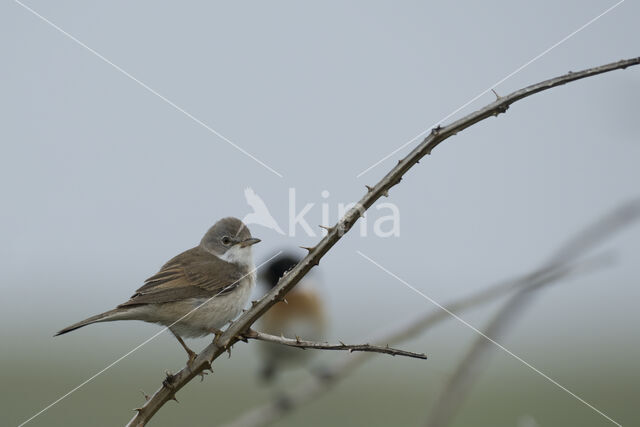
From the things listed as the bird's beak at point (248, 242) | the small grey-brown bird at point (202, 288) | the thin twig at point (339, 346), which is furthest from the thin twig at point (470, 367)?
the bird's beak at point (248, 242)

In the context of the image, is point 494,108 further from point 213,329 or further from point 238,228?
point 238,228

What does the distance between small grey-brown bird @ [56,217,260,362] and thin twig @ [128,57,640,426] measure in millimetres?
971

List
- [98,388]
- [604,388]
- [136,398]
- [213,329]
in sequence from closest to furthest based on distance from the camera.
Result: 1. [213,329]
2. [136,398]
3. [604,388]
4. [98,388]

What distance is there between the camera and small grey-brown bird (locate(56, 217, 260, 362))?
10.9ft

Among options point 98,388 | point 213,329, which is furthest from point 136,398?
point 213,329

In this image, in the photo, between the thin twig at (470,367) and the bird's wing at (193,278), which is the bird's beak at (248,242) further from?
the thin twig at (470,367)

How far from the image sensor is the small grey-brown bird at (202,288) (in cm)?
331

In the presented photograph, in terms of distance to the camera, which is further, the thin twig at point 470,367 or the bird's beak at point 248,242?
the bird's beak at point 248,242

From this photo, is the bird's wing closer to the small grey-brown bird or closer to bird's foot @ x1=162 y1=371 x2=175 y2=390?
the small grey-brown bird

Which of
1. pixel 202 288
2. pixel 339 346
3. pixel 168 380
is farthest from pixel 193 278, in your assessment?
pixel 339 346

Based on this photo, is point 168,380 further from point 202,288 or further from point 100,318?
point 202,288

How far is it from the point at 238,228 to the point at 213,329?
1.10 m

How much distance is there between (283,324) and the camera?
399 cm

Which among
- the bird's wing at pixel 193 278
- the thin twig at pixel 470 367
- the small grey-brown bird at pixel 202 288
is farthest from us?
the bird's wing at pixel 193 278
